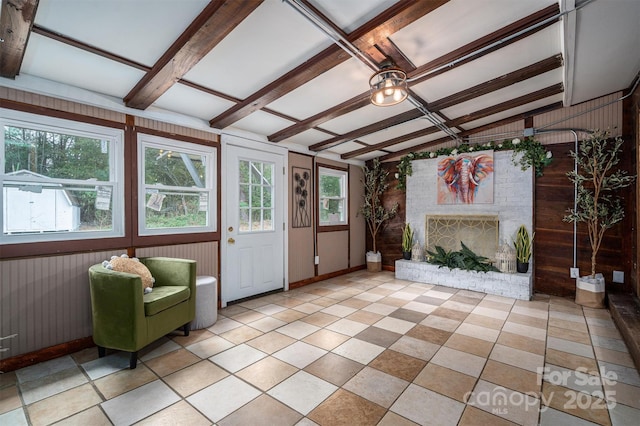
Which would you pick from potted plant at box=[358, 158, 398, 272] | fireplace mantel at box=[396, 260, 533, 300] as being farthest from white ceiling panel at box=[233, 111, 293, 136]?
fireplace mantel at box=[396, 260, 533, 300]

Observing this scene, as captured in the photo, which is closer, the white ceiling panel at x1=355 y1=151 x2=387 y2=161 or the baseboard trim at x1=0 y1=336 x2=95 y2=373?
the baseboard trim at x1=0 y1=336 x2=95 y2=373

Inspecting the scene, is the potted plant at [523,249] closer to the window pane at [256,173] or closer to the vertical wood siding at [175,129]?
the window pane at [256,173]

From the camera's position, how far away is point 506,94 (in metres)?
3.78

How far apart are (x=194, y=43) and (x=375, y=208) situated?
477 centimetres

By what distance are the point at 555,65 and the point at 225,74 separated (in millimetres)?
3313

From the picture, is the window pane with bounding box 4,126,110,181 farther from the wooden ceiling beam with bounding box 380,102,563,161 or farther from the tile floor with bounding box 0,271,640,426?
the wooden ceiling beam with bounding box 380,102,563,161

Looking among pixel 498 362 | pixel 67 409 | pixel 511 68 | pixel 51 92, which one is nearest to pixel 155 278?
Result: pixel 67 409

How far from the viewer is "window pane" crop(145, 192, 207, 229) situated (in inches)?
130

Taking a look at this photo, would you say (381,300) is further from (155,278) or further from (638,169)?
(638,169)

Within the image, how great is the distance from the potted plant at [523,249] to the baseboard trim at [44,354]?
18.1ft

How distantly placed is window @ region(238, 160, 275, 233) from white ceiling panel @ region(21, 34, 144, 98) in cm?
176

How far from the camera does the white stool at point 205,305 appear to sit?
10.5 feet

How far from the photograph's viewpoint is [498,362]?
8.11ft

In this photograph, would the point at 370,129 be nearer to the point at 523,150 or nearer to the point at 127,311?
the point at 523,150
